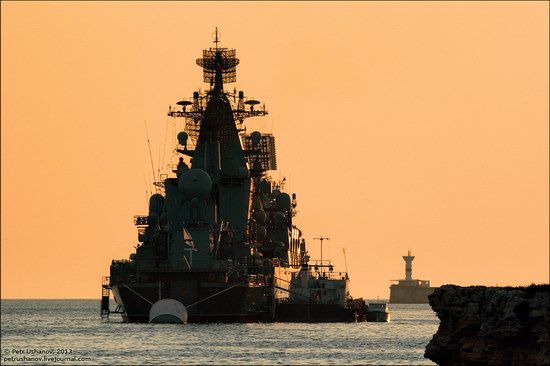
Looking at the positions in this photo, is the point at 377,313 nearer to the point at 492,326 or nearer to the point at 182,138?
the point at 182,138

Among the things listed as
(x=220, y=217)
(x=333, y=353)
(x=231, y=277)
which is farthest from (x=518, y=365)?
(x=220, y=217)

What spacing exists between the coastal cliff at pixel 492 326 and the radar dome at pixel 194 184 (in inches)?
2692

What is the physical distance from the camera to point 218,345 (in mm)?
89812

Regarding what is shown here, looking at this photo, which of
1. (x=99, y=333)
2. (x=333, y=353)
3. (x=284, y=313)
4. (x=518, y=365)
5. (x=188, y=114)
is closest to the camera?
(x=518, y=365)

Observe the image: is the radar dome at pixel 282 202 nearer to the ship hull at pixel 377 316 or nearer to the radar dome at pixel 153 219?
the ship hull at pixel 377 316

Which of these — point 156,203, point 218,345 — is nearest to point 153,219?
point 156,203

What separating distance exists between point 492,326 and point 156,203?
291 ft

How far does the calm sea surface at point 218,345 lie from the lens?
250 ft

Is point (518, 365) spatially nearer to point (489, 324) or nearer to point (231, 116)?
point (489, 324)

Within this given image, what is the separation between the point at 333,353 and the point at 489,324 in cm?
3101

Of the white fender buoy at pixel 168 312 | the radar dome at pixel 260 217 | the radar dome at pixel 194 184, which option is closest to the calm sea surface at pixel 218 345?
the white fender buoy at pixel 168 312

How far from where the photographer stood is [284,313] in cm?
12838

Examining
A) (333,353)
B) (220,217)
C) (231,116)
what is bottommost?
(333,353)

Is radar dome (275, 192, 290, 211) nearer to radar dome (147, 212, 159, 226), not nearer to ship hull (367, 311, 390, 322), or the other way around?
ship hull (367, 311, 390, 322)
